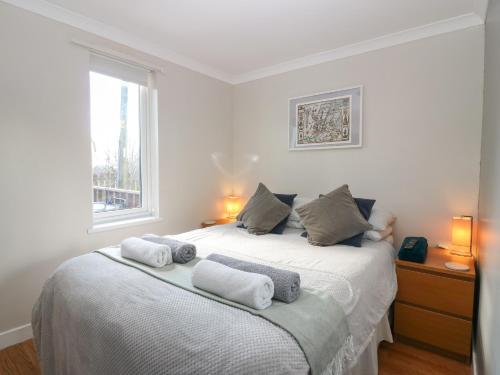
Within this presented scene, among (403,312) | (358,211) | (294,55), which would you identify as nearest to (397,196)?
(358,211)

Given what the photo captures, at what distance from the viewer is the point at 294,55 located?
10.1 ft

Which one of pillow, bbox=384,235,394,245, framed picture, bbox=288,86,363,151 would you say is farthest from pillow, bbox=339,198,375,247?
framed picture, bbox=288,86,363,151

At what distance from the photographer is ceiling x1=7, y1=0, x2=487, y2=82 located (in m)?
2.15

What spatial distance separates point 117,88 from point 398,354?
329cm

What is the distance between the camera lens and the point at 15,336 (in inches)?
84.0

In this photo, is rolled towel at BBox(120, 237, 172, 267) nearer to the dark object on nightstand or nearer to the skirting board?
Result: the skirting board

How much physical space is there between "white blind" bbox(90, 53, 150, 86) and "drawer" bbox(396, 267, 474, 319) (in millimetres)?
2858

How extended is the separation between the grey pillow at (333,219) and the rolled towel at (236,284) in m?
1.12

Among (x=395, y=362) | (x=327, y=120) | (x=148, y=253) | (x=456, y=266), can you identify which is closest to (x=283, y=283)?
(x=148, y=253)

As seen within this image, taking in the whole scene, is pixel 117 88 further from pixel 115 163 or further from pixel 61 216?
pixel 61 216

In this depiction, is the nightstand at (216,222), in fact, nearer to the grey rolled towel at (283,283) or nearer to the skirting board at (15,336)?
the skirting board at (15,336)

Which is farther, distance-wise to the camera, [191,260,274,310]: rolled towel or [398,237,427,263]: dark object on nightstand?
[398,237,427,263]: dark object on nightstand

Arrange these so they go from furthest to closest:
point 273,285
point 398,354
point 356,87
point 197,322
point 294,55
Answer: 1. point 294,55
2. point 356,87
3. point 398,354
4. point 273,285
5. point 197,322

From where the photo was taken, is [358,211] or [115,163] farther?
[115,163]
